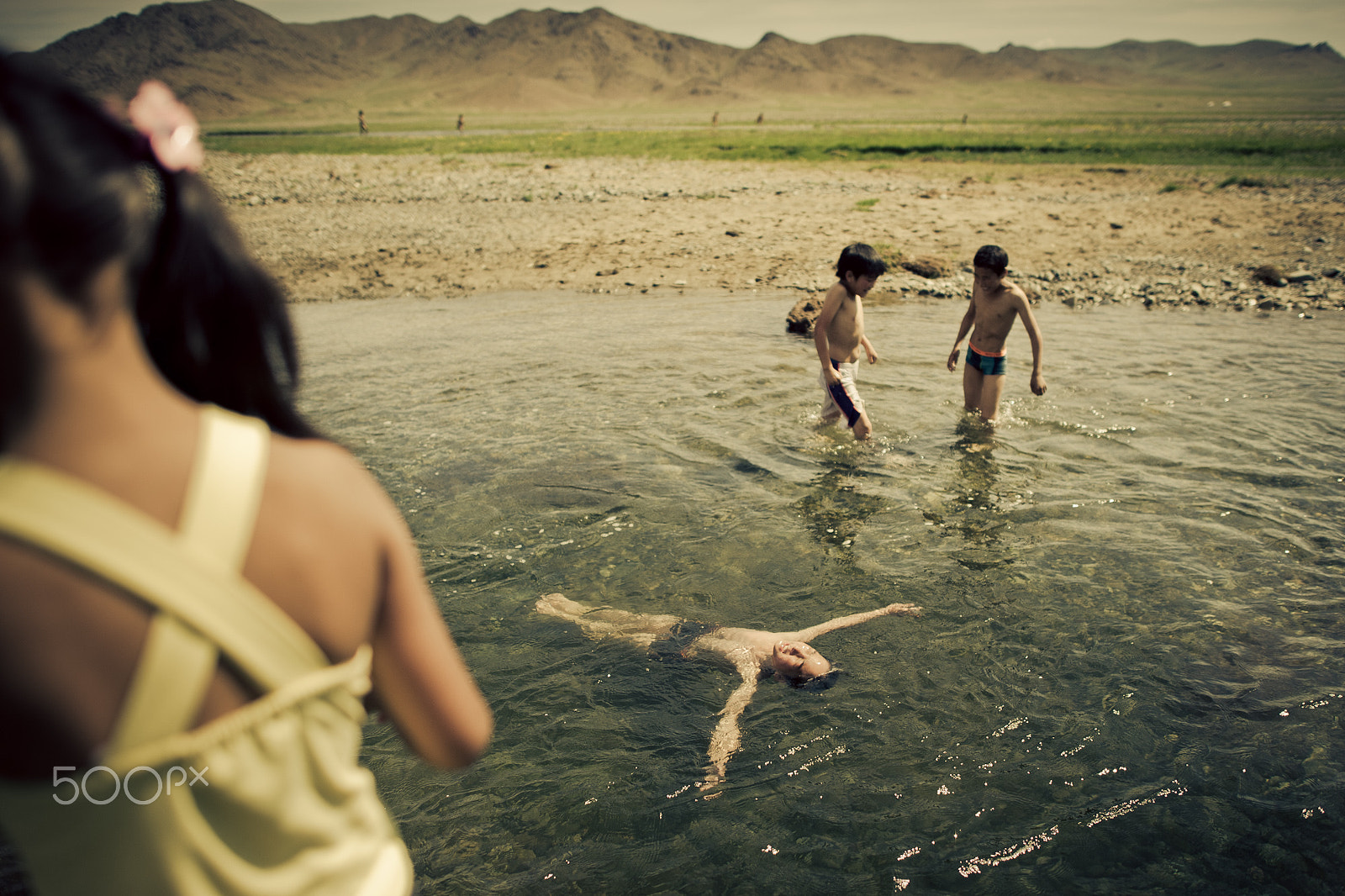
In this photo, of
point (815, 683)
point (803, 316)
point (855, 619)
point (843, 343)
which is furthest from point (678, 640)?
point (803, 316)

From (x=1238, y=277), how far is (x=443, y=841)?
16944mm

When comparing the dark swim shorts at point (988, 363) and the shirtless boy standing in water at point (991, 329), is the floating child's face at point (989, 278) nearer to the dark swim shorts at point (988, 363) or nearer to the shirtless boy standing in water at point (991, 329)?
the shirtless boy standing in water at point (991, 329)

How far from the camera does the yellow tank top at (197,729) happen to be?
876 millimetres

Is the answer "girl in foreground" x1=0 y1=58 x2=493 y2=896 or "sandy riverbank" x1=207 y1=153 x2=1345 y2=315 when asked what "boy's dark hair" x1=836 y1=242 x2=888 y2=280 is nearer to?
"girl in foreground" x1=0 y1=58 x2=493 y2=896

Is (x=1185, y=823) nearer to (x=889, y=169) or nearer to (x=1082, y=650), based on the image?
(x=1082, y=650)

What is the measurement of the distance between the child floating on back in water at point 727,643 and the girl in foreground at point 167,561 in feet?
10.2

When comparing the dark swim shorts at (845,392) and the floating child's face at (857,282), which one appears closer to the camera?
the floating child's face at (857,282)

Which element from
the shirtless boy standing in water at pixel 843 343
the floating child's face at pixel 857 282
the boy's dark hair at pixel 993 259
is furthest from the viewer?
the boy's dark hair at pixel 993 259

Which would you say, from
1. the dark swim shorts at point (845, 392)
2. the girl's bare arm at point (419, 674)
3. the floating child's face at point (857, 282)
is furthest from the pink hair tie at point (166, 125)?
the dark swim shorts at point (845, 392)

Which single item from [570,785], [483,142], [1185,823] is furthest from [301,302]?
[483,142]

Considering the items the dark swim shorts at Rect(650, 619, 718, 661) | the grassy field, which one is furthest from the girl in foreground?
the grassy field

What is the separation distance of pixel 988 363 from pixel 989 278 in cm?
92

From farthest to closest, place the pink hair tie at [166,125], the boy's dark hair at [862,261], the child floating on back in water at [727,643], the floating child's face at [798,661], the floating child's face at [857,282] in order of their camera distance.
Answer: the floating child's face at [857,282], the boy's dark hair at [862,261], the floating child's face at [798,661], the child floating on back in water at [727,643], the pink hair tie at [166,125]

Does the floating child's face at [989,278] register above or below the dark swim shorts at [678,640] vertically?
above
